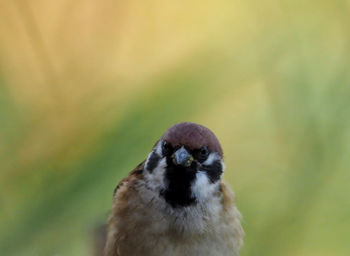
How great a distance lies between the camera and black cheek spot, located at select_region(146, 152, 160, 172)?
66.0 inches

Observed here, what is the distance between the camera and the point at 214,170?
1.70 meters

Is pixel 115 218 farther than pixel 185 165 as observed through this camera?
Yes

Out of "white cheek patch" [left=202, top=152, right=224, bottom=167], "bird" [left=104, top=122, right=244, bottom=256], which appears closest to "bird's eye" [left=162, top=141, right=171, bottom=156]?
"bird" [left=104, top=122, right=244, bottom=256]

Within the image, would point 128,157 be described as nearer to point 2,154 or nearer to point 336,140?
point 2,154

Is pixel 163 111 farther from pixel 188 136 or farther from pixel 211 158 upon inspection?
pixel 211 158

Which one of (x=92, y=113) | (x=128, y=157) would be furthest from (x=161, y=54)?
(x=128, y=157)

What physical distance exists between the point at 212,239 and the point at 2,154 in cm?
67

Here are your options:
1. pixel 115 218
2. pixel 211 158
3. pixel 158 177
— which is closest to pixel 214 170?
pixel 211 158

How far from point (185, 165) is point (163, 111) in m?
0.21

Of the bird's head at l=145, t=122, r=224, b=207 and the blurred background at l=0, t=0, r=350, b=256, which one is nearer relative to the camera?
the blurred background at l=0, t=0, r=350, b=256

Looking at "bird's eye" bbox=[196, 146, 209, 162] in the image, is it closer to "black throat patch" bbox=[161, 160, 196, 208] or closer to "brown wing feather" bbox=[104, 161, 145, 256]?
"black throat patch" bbox=[161, 160, 196, 208]

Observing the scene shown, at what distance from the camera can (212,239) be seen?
66.1 inches

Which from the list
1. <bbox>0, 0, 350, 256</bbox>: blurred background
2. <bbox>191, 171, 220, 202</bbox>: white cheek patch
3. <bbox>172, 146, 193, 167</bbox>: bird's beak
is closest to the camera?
<bbox>0, 0, 350, 256</bbox>: blurred background

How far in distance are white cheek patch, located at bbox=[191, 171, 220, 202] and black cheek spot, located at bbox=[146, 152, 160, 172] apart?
5.0 inches
